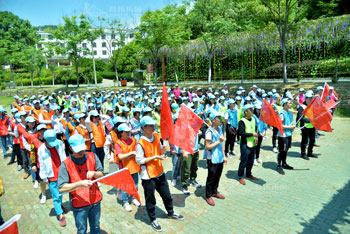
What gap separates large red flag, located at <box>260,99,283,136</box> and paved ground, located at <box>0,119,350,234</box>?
61.6 inches

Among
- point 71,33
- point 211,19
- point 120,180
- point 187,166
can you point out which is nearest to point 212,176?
point 187,166

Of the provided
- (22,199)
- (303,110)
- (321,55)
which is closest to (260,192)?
(303,110)

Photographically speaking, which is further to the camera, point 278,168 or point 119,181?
point 278,168

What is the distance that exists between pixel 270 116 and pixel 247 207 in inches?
101

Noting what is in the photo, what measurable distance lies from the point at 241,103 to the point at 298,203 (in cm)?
587

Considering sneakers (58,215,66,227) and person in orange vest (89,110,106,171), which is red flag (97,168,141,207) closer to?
sneakers (58,215,66,227)

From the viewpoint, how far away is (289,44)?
21.5m

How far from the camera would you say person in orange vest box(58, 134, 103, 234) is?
A: 11.1ft

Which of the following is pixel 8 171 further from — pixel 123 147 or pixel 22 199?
pixel 123 147

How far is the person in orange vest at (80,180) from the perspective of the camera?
134 inches

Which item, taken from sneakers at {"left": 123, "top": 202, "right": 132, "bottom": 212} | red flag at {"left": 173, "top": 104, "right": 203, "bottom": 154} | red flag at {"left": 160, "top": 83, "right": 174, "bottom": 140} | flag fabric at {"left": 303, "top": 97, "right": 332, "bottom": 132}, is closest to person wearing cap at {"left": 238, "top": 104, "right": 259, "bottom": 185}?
red flag at {"left": 173, "top": 104, "right": 203, "bottom": 154}

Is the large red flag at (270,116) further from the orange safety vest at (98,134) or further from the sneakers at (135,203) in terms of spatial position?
the orange safety vest at (98,134)

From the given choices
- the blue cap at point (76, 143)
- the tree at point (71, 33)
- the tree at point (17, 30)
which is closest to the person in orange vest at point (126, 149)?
the blue cap at point (76, 143)

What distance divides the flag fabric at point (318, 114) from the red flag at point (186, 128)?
13.9ft
